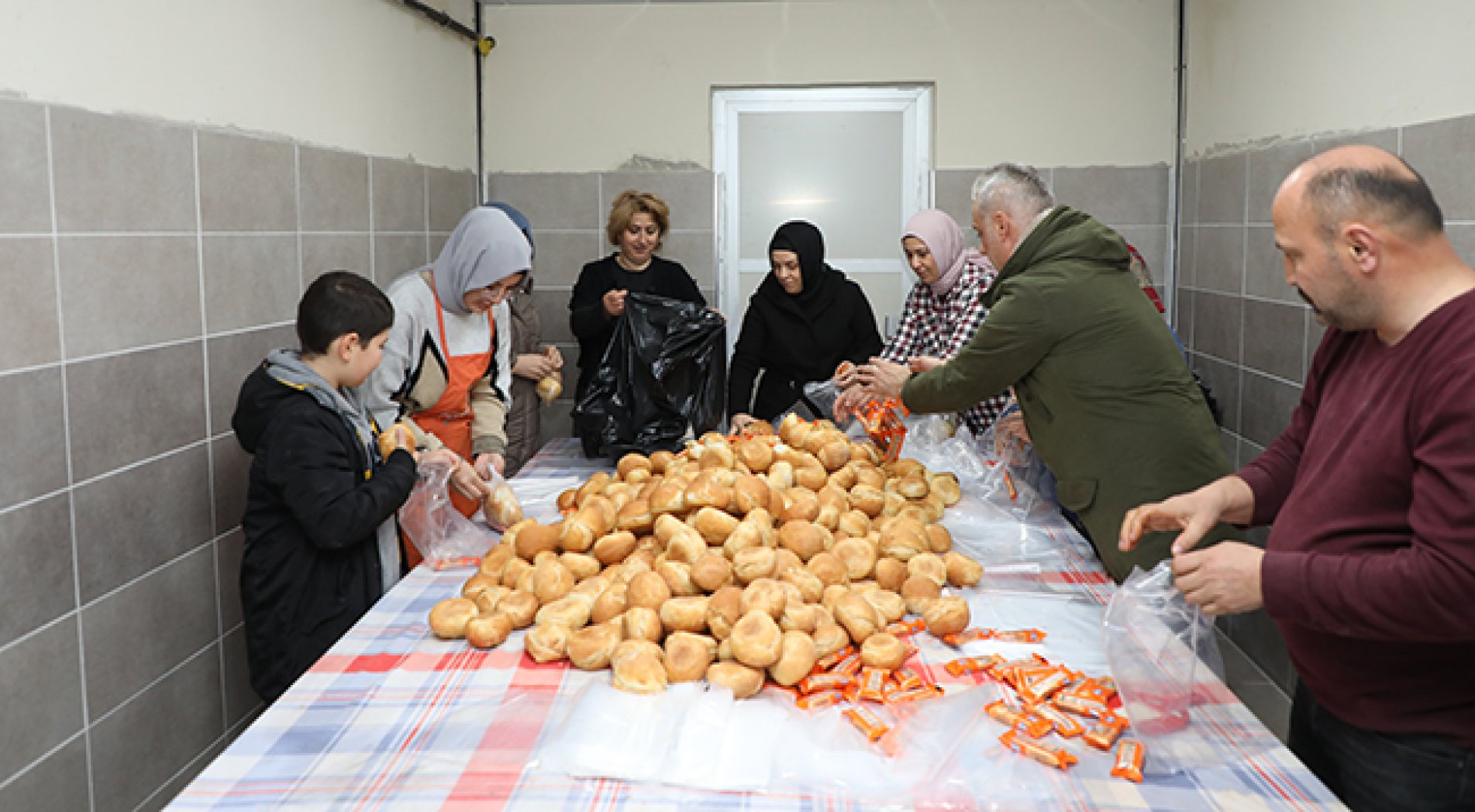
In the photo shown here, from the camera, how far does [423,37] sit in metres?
4.73

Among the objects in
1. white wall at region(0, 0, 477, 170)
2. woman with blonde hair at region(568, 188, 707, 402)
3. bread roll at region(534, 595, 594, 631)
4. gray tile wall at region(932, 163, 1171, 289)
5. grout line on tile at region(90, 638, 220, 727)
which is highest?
white wall at region(0, 0, 477, 170)

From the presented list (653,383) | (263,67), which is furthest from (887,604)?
(263,67)

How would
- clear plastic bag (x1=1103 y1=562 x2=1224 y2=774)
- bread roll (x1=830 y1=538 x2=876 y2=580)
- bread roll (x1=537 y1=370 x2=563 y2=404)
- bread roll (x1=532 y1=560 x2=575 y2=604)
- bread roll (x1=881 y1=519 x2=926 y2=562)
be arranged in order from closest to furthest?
clear plastic bag (x1=1103 y1=562 x2=1224 y2=774), bread roll (x1=532 y1=560 x2=575 y2=604), bread roll (x1=830 y1=538 x2=876 y2=580), bread roll (x1=881 y1=519 x2=926 y2=562), bread roll (x1=537 y1=370 x2=563 y2=404)

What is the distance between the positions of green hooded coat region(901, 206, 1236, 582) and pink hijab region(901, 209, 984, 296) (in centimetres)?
142

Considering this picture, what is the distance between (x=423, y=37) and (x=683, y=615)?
3.61 meters

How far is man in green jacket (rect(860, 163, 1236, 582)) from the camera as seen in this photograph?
2.55 m

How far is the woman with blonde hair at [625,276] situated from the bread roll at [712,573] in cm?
276

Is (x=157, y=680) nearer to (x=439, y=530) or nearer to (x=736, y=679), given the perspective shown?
(x=439, y=530)

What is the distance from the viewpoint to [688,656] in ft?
5.92

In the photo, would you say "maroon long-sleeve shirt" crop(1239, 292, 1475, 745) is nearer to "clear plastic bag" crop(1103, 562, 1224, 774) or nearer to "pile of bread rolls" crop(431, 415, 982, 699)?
"clear plastic bag" crop(1103, 562, 1224, 774)

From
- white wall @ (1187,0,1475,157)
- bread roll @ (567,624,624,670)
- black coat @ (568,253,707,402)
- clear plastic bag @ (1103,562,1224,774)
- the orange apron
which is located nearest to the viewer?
clear plastic bag @ (1103,562,1224,774)

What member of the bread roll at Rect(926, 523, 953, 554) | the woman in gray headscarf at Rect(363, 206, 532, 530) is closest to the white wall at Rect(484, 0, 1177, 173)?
the woman in gray headscarf at Rect(363, 206, 532, 530)

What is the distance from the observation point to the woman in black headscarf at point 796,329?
4461mm

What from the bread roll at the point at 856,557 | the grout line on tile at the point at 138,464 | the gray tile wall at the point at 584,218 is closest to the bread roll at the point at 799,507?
the bread roll at the point at 856,557
